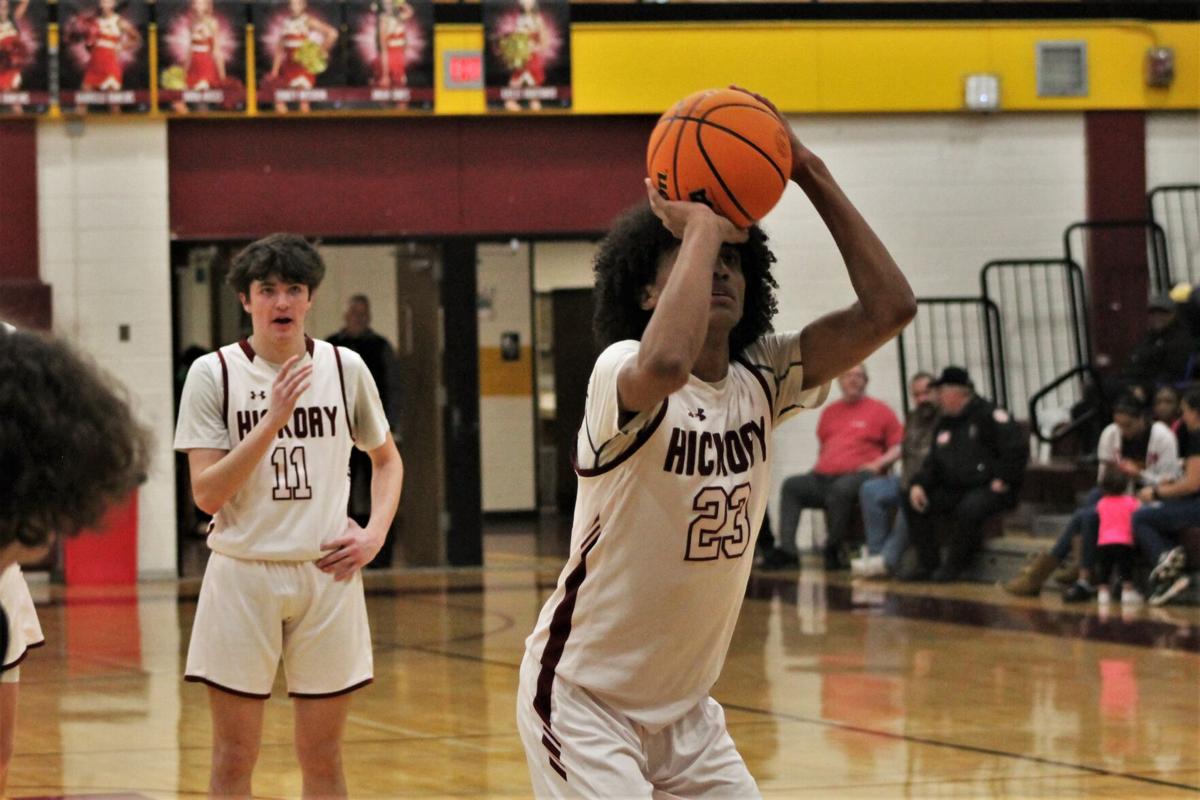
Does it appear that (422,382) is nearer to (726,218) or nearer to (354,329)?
(354,329)

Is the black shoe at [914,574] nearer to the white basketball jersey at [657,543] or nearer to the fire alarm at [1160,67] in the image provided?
the fire alarm at [1160,67]

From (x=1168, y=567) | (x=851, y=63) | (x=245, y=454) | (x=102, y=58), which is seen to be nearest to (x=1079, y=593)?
(x=1168, y=567)

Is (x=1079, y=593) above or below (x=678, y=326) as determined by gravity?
below

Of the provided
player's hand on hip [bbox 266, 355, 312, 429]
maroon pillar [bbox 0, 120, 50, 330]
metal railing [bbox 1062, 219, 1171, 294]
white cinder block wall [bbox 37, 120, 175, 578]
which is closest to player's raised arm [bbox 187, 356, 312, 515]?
player's hand on hip [bbox 266, 355, 312, 429]

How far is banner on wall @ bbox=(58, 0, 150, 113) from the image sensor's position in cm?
1285

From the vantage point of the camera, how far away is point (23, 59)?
42.1 feet

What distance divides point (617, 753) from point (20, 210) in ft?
35.7

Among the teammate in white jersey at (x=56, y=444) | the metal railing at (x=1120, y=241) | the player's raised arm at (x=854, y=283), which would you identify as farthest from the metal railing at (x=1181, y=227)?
the teammate in white jersey at (x=56, y=444)

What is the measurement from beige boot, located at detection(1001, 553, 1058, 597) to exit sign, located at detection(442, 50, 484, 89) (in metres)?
5.26

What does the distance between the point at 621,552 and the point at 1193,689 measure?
16.9ft

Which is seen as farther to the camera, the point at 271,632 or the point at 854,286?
the point at 271,632

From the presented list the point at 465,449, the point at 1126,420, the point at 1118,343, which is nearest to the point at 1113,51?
the point at 1118,343

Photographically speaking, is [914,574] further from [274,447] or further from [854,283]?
[854,283]

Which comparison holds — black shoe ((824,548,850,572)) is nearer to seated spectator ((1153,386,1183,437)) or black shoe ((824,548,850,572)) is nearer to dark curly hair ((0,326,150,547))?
seated spectator ((1153,386,1183,437))
